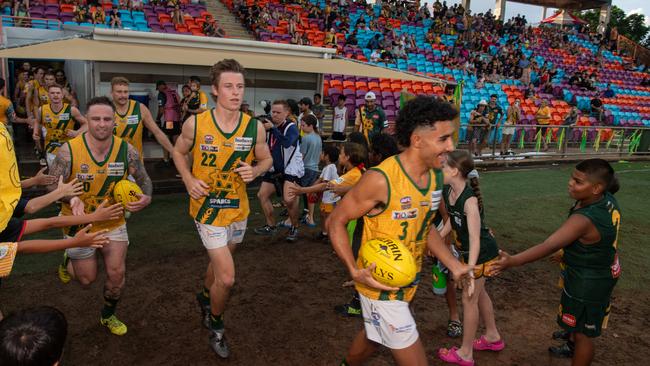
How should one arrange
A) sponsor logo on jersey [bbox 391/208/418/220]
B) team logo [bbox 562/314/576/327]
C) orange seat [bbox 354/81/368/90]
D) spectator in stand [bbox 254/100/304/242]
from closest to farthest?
sponsor logo on jersey [bbox 391/208/418/220] < team logo [bbox 562/314/576/327] < spectator in stand [bbox 254/100/304/242] < orange seat [bbox 354/81/368/90]

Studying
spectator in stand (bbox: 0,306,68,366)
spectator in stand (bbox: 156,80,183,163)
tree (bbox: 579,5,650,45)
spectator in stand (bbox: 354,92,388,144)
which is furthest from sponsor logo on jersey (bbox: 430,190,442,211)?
tree (bbox: 579,5,650,45)

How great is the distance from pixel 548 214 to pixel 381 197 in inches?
320

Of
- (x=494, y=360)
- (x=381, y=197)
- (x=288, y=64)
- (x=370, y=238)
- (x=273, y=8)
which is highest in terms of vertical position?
(x=273, y=8)

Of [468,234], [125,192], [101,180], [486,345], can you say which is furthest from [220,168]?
[486,345]

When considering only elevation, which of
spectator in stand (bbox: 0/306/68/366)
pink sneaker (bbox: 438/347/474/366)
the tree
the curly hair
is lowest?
pink sneaker (bbox: 438/347/474/366)

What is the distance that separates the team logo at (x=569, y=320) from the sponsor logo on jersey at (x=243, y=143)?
3030mm

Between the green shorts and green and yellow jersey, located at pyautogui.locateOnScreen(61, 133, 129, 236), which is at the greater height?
green and yellow jersey, located at pyautogui.locateOnScreen(61, 133, 129, 236)

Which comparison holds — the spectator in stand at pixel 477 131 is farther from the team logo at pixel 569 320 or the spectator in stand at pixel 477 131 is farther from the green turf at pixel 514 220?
the team logo at pixel 569 320

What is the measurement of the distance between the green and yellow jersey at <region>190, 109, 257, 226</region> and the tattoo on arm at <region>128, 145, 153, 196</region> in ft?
2.57

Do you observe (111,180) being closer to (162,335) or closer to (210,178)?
(210,178)

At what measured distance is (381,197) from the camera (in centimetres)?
303

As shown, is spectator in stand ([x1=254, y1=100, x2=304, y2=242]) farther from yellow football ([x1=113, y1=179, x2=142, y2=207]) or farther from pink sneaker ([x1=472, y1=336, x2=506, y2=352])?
pink sneaker ([x1=472, y1=336, x2=506, y2=352])

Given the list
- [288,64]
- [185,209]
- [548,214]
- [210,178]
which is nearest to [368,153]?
[210,178]

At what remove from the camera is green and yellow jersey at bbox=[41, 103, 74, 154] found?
773cm
